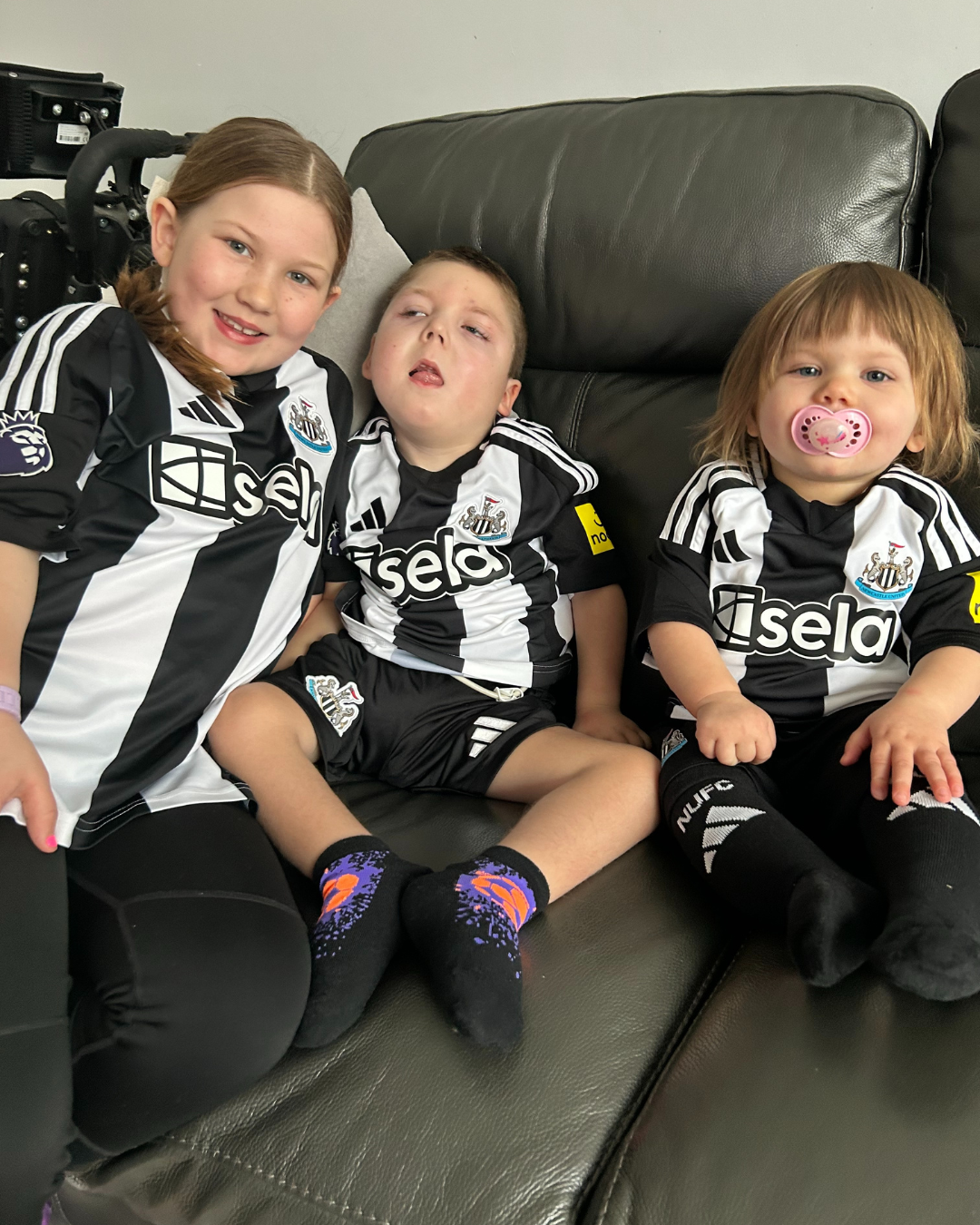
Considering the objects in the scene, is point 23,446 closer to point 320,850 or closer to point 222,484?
point 222,484

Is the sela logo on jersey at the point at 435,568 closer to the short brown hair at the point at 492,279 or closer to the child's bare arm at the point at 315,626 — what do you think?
the child's bare arm at the point at 315,626

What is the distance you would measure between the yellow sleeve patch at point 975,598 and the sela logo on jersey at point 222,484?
0.77m

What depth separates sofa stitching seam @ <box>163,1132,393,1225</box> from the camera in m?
0.72

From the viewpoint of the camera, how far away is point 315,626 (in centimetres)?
136

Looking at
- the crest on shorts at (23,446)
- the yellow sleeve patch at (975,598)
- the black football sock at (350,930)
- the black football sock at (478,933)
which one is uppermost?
the crest on shorts at (23,446)

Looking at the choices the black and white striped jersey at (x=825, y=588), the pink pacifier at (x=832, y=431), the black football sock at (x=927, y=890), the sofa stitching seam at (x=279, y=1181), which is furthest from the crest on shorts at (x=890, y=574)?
the sofa stitching seam at (x=279, y=1181)

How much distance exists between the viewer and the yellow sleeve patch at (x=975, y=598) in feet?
3.64

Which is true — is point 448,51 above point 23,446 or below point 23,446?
above

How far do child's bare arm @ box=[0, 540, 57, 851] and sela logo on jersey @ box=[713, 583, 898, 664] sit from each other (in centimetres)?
75

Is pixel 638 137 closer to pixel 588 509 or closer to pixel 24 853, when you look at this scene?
pixel 588 509

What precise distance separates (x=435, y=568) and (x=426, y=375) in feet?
0.82

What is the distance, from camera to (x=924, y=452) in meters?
1.18

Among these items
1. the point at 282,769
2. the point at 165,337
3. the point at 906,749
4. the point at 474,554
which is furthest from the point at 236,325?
the point at 906,749

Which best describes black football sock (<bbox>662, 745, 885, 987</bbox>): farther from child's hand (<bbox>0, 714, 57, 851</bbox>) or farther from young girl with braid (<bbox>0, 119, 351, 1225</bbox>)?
child's hand (<bbox>0, 714, 57, 851</bbox>)
